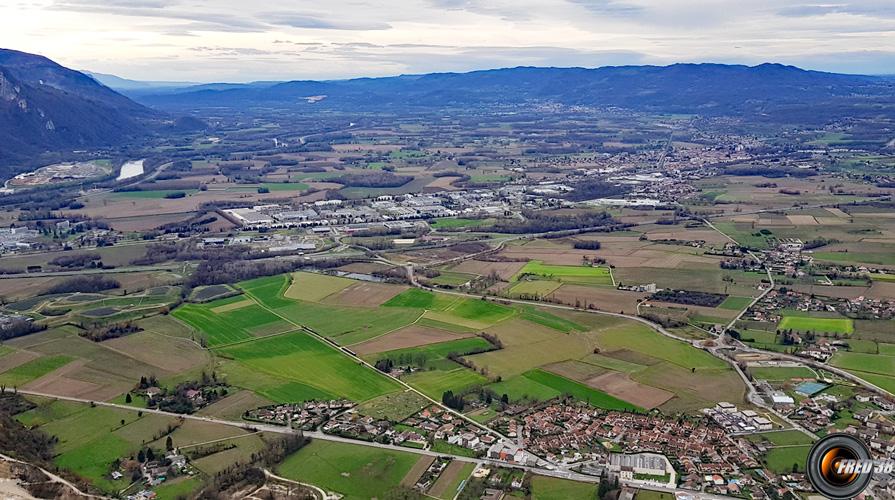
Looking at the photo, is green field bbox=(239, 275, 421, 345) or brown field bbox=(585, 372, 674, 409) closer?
brown field bbox=(585, 372, 674, 409)

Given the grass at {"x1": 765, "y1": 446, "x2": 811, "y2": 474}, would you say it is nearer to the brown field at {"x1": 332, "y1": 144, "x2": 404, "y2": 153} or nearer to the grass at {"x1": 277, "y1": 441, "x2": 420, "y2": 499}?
the grass at {"x1": 277, "y1": 441, "x2": 420, "y2": 499}

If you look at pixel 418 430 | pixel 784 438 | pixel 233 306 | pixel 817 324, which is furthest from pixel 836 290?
pixel 233 306

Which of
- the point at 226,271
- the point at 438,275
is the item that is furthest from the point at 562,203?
the point at 226,271

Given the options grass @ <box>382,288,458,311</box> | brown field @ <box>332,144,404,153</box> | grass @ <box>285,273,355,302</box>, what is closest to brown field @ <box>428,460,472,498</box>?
grass @ <box>382,288,458,311</box>

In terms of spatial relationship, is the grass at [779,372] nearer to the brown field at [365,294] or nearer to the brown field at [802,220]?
the brown field at [365,294]

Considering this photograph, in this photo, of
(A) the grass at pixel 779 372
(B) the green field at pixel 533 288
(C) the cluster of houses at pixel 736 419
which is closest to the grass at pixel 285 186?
(B) the green field at pixel 533 288

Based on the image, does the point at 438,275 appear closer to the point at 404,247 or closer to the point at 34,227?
the point at 404,247
